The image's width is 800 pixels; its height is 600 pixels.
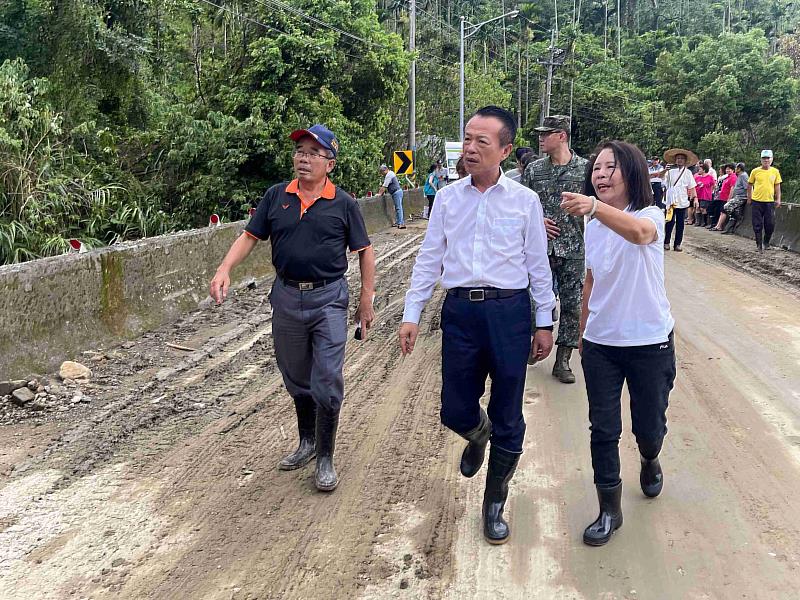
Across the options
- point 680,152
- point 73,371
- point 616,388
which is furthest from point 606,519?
point 680,152

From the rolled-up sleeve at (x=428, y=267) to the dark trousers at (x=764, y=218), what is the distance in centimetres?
1251

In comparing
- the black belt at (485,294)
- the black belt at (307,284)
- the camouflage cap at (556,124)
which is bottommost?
the black belt at (307,284)

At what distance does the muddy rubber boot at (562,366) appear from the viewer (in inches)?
249

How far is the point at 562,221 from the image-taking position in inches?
245

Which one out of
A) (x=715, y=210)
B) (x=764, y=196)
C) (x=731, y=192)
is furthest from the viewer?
(x=715, y=210)

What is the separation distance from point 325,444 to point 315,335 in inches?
25.0

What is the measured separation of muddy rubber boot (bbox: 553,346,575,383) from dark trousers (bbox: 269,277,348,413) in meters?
2.58

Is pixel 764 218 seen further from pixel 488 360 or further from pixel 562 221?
pixel 488 360

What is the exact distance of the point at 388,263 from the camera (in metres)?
13.1

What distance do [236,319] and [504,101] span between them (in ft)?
146

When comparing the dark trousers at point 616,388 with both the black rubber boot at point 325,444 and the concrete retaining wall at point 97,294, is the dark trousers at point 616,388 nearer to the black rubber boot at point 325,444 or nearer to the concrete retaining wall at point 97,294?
the black rubber boot at point 325,444

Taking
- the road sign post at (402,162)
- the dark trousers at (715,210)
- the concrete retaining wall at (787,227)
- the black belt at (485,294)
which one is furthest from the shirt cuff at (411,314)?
the road sign post at (402,162)

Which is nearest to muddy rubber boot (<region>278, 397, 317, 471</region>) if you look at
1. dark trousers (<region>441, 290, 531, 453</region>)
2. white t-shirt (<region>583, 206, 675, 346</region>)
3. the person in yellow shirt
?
dark trousers (<region>441, 290, 531, 453</region>)

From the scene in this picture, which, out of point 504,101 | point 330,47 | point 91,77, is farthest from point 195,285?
point 504,101
